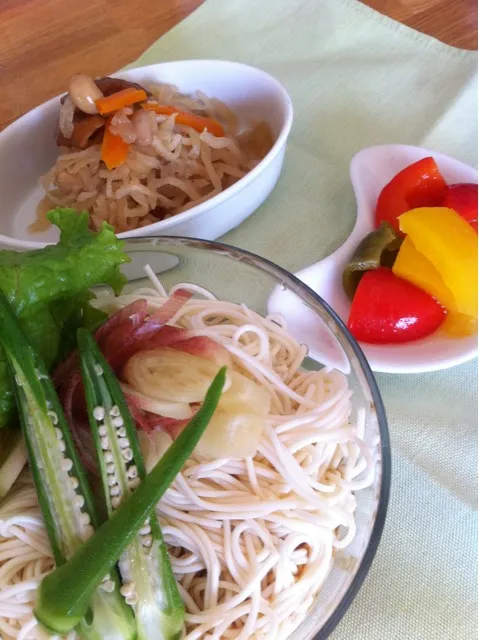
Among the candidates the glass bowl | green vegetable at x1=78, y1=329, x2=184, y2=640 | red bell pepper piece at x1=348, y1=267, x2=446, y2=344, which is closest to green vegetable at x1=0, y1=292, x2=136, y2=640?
green vegetable at x1=78, y1=329, x2=184, y2=640

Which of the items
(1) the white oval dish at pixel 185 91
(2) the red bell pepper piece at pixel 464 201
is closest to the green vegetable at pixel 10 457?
(1) the white oval dish at pixel 185 91

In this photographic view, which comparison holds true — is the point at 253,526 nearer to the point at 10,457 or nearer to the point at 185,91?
the point at 10,457

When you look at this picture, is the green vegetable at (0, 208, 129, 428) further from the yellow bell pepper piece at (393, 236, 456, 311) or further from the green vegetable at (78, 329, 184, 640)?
the yellow bell pepper piece at (393, 236, 456, 311)

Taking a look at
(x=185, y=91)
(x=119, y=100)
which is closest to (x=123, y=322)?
(x=119, y=100)

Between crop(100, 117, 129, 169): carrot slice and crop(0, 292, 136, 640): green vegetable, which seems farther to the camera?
crop(100, 117, 129, 169): carrot slice

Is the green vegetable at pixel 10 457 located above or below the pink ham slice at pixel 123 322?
below

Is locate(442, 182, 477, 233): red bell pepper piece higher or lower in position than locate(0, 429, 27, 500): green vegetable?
lower

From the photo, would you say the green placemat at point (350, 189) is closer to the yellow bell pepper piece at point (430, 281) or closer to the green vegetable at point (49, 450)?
the yellow bell pepper piece at point (430, 281)
